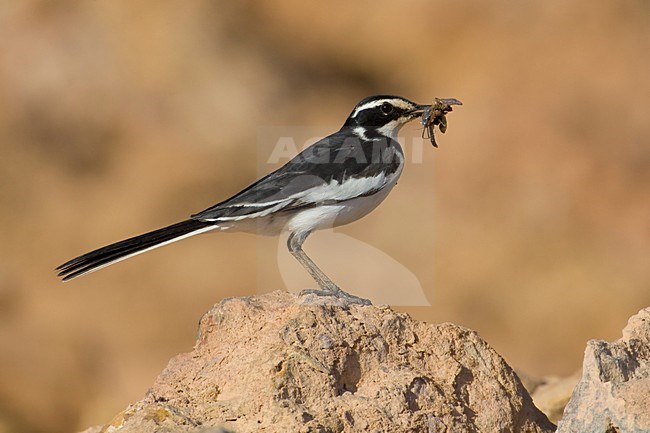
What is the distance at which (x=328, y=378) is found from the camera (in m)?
4.44

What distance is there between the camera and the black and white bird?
6301 millimetres

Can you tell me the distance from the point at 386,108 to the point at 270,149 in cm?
531

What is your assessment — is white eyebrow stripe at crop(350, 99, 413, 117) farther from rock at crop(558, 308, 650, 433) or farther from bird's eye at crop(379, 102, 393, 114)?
rock at crop(558, 308, 650, 433)

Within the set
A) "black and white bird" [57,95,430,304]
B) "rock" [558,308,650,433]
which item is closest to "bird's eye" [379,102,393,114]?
"black and white bird" [57,95,430,304]

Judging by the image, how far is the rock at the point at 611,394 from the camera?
4133mm

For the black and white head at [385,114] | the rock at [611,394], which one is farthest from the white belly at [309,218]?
the rock at [611,394]

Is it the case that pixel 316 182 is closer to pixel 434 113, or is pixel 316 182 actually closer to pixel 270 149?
pixel 434 113

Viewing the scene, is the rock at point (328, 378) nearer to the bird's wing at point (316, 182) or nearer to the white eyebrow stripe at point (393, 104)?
the bird's wing at point (316, 182)

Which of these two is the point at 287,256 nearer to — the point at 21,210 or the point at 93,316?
the point at 93,316

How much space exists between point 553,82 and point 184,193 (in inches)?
177

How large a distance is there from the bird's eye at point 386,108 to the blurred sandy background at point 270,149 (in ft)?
15.2

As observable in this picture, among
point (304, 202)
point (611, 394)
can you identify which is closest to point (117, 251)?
point (304, 202)

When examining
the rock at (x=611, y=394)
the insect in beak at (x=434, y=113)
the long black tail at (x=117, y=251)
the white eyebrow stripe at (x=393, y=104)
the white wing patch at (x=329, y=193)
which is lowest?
the rock at (x=611, y=394)

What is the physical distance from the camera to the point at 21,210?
12289mm
